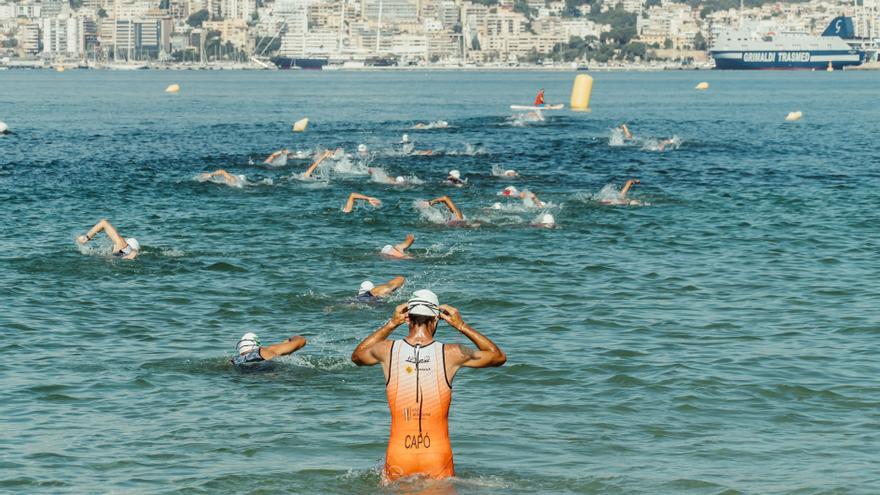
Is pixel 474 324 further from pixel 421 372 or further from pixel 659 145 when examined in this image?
pixel 659 145

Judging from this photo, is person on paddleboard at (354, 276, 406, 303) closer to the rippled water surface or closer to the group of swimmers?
the rippled water surface

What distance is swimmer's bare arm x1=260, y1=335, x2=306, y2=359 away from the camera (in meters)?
15.9

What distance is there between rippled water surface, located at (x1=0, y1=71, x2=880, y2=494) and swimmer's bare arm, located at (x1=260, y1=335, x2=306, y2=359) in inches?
18.8

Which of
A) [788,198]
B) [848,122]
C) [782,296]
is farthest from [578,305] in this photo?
[848,122]

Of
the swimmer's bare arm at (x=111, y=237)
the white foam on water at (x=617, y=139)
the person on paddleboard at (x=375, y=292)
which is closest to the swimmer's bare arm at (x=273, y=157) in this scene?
the white foam on water at (x=617, y=139)

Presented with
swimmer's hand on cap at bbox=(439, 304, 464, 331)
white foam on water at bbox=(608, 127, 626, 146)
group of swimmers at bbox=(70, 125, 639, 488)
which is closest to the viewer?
swimmer's hand on cap at bbox=(439, 304, 464, 331)

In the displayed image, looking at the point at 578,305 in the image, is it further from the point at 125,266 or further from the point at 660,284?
the point at 125,266

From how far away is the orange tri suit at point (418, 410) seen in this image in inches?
435

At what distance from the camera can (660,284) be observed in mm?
25188

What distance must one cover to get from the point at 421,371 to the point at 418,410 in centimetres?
41

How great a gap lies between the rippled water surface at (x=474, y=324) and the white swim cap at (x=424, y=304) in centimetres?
254

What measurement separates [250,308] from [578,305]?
6041 mm

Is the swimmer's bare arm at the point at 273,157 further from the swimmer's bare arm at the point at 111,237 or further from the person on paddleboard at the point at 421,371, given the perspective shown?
the person on paddleboard at the point at 421,371

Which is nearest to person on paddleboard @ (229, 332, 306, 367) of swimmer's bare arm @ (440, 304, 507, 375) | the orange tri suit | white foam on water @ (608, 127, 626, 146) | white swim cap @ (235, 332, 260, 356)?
white swim cap @ (235, 332, 260, 356)
